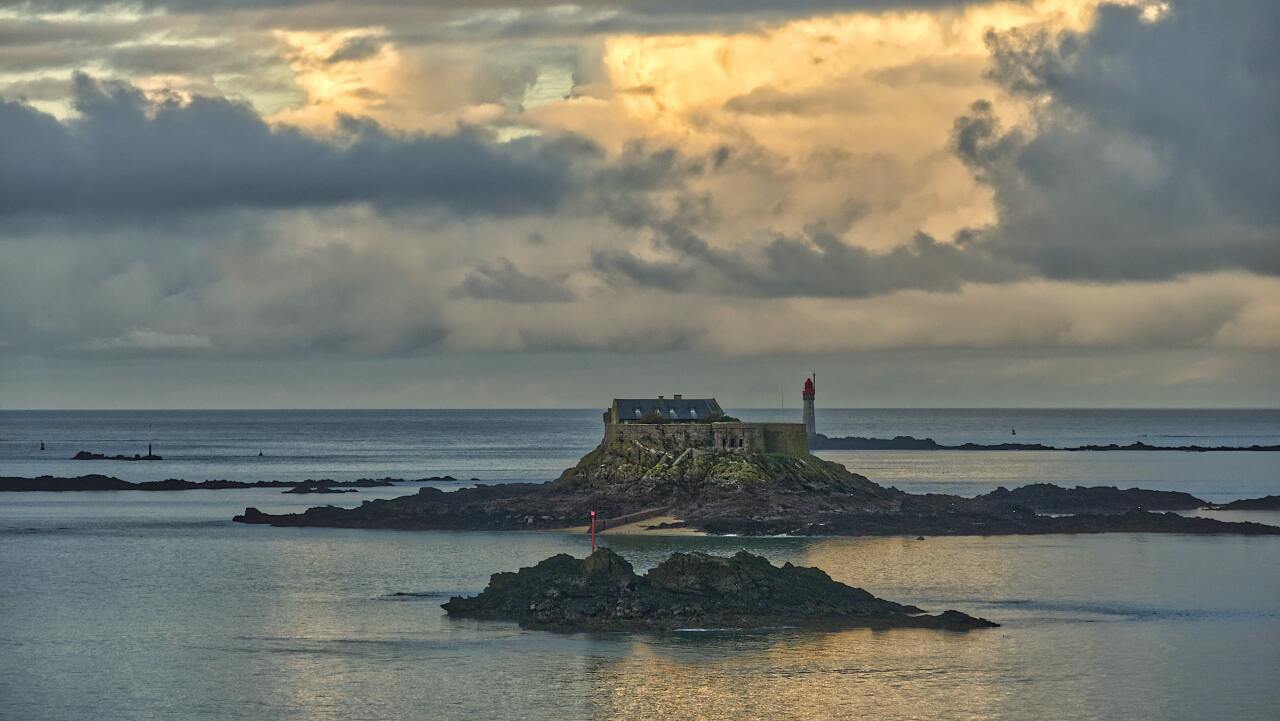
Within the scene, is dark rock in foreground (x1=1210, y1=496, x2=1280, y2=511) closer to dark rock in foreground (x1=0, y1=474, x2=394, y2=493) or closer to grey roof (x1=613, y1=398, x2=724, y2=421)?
grey roof (x1=613, y1=398, x2=724, y2=421)

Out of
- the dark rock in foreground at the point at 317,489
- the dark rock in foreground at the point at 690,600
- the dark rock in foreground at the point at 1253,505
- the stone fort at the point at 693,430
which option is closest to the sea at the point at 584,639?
the dark rock in foreground at the point at 690,600

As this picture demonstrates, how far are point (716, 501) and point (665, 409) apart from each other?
942 cm

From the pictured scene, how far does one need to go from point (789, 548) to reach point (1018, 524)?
54.7 feet

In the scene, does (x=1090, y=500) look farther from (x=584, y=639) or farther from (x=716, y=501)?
(x=584, y=639)

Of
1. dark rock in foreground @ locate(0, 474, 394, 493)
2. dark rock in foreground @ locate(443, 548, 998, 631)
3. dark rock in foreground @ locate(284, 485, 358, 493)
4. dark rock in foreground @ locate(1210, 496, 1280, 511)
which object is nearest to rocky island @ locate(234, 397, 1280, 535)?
dark rock in foreground @ locate(1210, 496, 1280, 511)

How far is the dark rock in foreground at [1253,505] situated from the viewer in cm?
10806

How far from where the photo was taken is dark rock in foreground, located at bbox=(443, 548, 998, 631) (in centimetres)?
5334

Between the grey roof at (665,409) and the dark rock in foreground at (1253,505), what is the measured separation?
107 feet

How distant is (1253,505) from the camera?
10931cm

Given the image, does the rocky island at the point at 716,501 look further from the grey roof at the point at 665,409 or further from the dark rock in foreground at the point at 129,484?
the dark rock in foreground at the point at 129,484

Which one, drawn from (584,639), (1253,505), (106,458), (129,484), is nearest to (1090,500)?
(1253,505)

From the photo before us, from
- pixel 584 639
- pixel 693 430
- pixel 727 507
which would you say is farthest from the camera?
pixel 693 430

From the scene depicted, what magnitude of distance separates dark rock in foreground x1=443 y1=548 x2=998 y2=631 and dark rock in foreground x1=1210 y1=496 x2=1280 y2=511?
5852 centimetres

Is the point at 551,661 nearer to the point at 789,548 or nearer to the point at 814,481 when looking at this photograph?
the point at 789,548
